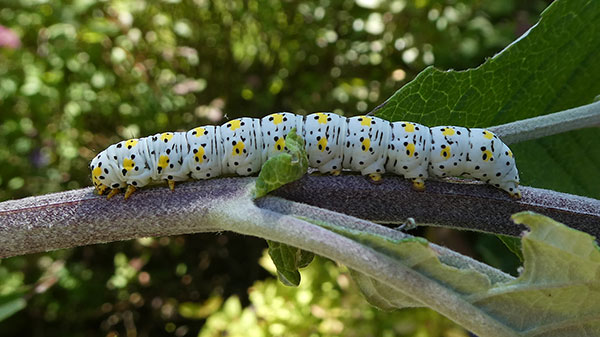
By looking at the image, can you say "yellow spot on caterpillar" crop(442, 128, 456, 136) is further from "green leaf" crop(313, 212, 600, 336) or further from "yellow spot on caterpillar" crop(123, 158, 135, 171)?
"yellow spot on caterpillar" crop(123, 158, 135, 171)

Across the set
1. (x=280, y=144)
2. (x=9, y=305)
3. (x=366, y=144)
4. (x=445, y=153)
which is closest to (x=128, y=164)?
(x=280, y=144)

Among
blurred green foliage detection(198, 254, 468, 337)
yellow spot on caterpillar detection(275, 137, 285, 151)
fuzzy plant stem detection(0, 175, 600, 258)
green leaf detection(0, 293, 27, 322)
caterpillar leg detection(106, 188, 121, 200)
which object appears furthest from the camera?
blurred green foliage detection(198, 254, 468, 337)

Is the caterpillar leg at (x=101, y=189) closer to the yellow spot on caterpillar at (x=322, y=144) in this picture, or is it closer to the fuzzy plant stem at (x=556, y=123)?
the yellow spot on caterpillar at (x=322, y=144)

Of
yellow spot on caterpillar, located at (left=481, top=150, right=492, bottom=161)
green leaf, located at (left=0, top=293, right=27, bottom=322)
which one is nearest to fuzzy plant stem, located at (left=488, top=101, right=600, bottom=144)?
yellow spot on caterpillar, located at (left=481, top=150, right=492, bottom=161)

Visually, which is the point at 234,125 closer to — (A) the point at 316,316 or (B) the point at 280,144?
(B) the point at 280,144

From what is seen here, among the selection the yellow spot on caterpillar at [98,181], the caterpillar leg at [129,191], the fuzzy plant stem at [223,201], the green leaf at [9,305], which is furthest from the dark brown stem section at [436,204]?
the green leaf at [9,305]

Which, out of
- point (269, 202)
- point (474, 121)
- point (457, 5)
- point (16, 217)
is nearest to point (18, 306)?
point (16, 217)

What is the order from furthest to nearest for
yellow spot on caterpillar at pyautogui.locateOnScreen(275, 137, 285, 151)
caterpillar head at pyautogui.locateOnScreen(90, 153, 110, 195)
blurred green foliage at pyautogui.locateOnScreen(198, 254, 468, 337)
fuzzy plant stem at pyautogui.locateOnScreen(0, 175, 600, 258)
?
1. blurred green foliage at pyautogui.locateOnScreen(198, 254, 468, 337)
2. yellow spot on caterpillar at pyautogui.locateOnScreen(275, 137, 285, 151)
3. caterpillar head at pyautogui.locateOnScreen(90, 153, 110, 195)
4. fuzzy plant stem at pyautogui.locateOnScreen(0, 175, 600, 258)
